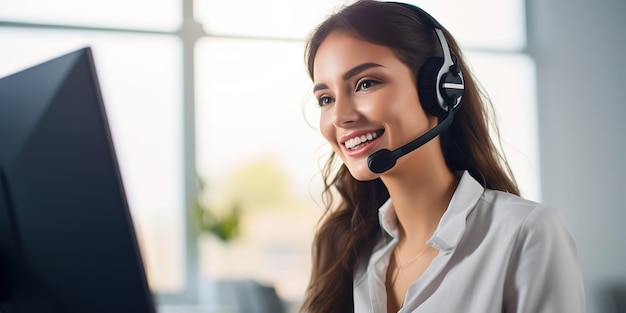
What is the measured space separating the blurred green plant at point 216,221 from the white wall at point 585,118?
5.39 ft

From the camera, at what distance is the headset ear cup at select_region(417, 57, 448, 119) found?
1.11 metres

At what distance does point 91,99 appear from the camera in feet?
1.72

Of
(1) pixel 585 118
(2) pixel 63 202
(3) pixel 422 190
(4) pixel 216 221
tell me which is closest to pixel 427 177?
(3) pixel 422 190

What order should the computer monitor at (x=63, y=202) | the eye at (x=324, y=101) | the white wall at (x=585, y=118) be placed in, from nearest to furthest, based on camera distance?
the computer monitor at (x=63, y=202), the eye at (x=324, y=101), the white wall at (x=585, y=118)

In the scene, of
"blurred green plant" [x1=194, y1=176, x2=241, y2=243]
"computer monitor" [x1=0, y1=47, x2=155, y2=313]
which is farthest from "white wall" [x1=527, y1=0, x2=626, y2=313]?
"computer monitor" [x1=0, y1=47, x2=155, y2=313]

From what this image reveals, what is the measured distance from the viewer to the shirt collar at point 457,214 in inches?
42.6

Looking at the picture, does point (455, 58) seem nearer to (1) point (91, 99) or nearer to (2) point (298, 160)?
(1) point (91, 99)

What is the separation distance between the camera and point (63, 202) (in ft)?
1.90

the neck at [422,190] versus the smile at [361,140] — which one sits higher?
the smile at [361,140]

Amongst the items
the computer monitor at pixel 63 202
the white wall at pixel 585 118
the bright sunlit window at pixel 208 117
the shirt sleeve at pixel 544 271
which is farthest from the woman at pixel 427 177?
the white wall at pixel 585 118

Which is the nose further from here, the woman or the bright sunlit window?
the bright sunlit window

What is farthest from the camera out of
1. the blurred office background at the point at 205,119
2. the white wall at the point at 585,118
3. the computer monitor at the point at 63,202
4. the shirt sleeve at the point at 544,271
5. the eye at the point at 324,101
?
the white wall at the point at 585,118

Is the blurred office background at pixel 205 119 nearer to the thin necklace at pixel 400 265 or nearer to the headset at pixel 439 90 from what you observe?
the thin necklace at pixel 400 265

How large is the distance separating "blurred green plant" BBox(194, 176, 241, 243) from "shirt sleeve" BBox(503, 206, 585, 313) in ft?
5.52
